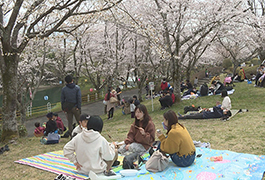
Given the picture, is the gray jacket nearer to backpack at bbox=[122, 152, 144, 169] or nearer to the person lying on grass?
backpack at bbox=[122, 152, 144, 169]

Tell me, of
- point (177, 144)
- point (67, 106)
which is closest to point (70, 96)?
point (67, 106)

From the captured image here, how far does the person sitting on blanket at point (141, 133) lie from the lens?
14.3 ft

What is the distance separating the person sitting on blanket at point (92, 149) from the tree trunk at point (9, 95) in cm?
397

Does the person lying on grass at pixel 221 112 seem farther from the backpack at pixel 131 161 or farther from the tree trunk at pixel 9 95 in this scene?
the tree trunk at pixel 9 95

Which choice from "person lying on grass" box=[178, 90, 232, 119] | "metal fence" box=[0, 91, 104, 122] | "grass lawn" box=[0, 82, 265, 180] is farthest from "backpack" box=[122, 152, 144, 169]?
"metal fence" box=[0, 91, 104, 122]

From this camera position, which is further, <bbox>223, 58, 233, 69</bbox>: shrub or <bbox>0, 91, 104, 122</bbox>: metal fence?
<bbox>223, 58, 233, 69</bbox>: shrub

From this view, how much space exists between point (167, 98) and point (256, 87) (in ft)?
18.3

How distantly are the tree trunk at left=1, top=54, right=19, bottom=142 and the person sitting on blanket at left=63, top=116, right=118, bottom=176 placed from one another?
3.97 meters

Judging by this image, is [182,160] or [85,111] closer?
[182,160]

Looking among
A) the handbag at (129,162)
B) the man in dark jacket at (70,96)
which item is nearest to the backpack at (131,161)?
the handbag at (129,162)

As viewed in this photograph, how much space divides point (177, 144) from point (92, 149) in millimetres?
1281

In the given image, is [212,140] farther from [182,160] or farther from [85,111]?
[85,111]

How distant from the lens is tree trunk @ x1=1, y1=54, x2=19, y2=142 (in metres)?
6.48

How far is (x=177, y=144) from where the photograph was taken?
134 inches
